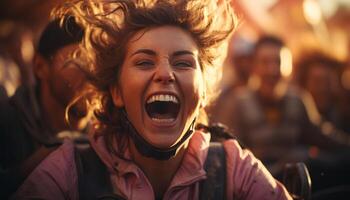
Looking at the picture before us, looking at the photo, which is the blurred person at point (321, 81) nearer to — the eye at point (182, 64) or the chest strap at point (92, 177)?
the eye at point (182, 64)

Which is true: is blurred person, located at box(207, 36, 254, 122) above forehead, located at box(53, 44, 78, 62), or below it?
below

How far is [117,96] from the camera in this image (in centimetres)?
306

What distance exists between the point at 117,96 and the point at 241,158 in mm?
726

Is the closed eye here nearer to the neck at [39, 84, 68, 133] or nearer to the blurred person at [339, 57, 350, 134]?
the neck at [39, 84, 68, 133]

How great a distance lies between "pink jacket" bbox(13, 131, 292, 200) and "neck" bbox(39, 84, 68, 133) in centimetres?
88

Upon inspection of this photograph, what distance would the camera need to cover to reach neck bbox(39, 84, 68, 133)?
387 centimetres

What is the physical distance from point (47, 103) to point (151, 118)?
128 cm

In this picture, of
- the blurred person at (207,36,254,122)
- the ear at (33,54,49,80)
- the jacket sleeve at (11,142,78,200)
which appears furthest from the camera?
Result: the blurred person at (207,36,254,122)

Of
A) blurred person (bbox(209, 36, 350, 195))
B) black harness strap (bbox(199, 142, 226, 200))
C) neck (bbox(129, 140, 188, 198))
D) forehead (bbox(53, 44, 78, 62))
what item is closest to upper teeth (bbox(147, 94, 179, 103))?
neck (bbox(129, 140, 188, 198))

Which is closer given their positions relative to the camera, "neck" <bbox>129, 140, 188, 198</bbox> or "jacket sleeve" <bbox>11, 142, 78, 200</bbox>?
"jacket sleeve" <bbox>11, 142, 78, 200</bbox>

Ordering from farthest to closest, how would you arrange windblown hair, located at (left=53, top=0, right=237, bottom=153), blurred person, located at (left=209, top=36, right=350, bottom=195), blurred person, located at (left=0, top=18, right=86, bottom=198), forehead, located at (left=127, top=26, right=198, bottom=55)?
1. blurred person, located at (left=209, top=36, right=350, bottom=195)
2. blurred person, located at (left=0, top=18, right=86, bottom=198)
3. windblown hair, located at (left=53, top=0, right=237, bottom=153)
4. forehead, located at (left=127, top=26, right=198, bottom=55)

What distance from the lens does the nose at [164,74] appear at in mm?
2768

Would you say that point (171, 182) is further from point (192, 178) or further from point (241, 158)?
point (241, 158)

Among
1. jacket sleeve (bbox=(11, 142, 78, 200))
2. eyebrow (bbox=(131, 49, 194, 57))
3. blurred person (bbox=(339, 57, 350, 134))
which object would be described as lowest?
blurred person (bbox=(339, 57, 350, 134))
